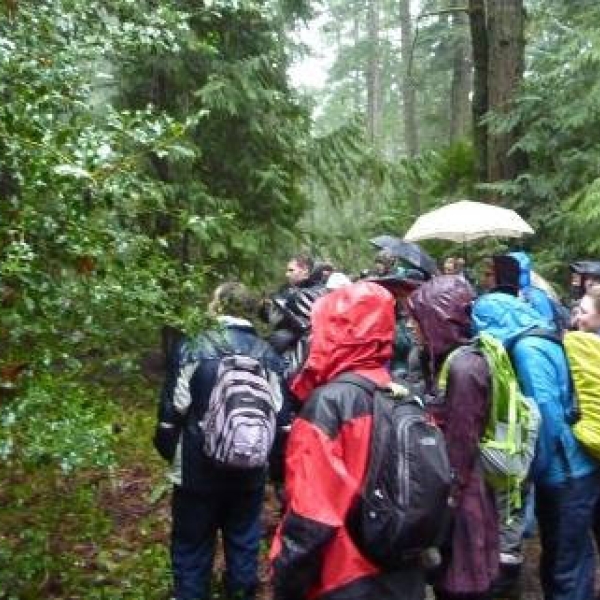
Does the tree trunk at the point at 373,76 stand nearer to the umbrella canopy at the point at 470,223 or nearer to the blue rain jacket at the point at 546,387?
the umbrella canopy at the point at 470,223

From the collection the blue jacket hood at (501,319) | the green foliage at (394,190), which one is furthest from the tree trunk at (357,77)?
the blue jacket hood at (501,319)

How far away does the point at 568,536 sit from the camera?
189 inches

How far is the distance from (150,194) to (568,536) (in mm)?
2841

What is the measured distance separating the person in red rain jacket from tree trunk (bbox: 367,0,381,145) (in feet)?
101

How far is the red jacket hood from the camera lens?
3457 millimetres

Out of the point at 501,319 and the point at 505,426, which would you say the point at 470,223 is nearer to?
the point at 501,319

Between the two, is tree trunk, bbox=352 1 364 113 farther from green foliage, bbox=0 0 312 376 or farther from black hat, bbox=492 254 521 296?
green foliage, bbox=0 0 312 376

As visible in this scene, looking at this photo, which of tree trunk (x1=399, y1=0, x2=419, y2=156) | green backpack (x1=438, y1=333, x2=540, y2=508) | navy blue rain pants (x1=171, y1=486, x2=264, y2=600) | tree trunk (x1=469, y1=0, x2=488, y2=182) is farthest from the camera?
tree trunk (x1=399, y1=0, x2=419, y2=156)

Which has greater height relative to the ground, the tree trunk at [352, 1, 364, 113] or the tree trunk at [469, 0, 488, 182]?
the tree trunk at [352, 1, 364, 113]

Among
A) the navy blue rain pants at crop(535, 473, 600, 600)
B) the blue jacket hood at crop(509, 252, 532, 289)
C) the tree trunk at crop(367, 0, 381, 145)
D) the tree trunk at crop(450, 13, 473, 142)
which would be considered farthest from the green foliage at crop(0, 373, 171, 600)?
the tree trunk at crop(367, 0, 381, 145)

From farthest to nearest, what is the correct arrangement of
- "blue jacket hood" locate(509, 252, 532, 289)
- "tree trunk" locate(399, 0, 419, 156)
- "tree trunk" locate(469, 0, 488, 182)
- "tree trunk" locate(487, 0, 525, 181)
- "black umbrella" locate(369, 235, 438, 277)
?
"tree trunk" locate(399, 0, 419, 156) < "tree trunk" locate(469, 0, 488, 182) < "tree trunk" locate(487, 0, 525, 181) < "black umbrella" locate(369, 235, 438, 277) < "blue jacket hood" locate(509, 252, 532, 289)

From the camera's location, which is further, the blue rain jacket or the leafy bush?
the blue rain jacket

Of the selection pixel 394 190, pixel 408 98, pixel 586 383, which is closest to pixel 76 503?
pixel 586 383

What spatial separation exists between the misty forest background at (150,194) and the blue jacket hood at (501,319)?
4.87 ft
